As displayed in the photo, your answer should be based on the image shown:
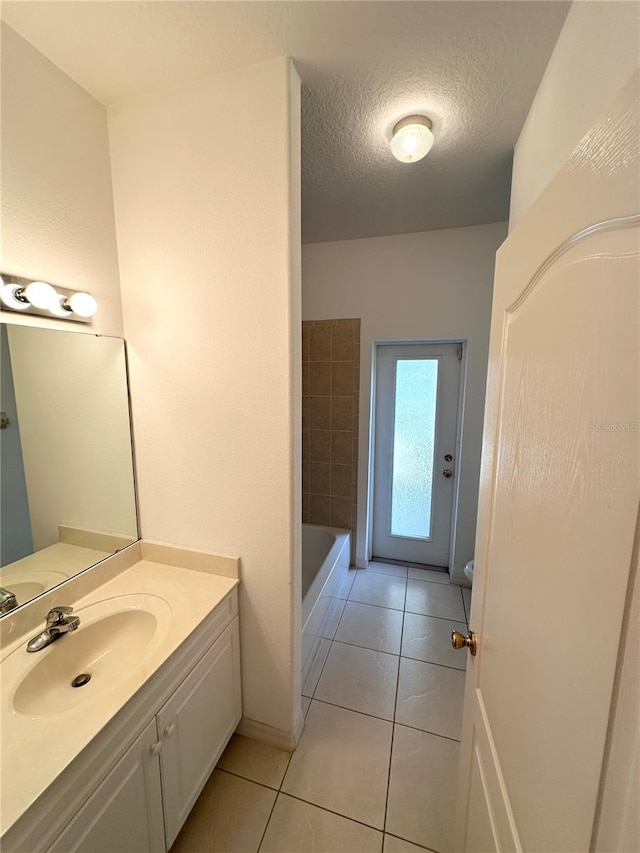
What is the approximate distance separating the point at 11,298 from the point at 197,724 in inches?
62.5

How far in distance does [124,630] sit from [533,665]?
4.32 feet

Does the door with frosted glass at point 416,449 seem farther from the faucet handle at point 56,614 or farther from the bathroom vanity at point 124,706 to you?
the faucet handle at point 56,614

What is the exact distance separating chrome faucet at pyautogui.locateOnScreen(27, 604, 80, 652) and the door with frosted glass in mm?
2267

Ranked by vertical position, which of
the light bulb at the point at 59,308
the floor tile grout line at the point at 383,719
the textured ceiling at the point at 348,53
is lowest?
the floor tile grout line at the point at 383,719

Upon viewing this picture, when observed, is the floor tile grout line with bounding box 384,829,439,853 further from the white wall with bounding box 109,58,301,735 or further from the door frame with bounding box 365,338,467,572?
the door frame with bounding box 365,338,467,572

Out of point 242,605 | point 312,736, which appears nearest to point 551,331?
point 242,605

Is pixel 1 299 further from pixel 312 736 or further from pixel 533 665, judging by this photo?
pixel 312 736

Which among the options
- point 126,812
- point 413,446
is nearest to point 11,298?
point 126,812

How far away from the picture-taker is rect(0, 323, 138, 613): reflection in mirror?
111 cm

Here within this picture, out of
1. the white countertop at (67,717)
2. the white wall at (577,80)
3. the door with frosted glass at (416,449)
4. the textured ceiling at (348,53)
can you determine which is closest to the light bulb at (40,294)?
the textured ceiling at (348,53)

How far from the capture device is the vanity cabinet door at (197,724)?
3.43 feet

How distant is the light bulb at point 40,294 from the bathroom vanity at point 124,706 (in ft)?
3.31

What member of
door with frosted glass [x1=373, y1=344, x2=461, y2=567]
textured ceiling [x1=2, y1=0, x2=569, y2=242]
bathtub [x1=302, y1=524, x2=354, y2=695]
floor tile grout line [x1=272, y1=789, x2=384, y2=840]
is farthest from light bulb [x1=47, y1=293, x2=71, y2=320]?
door with frosted glass [x1=373, y1=344, x2=461, y2=567]

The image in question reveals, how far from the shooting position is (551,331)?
0.56m
